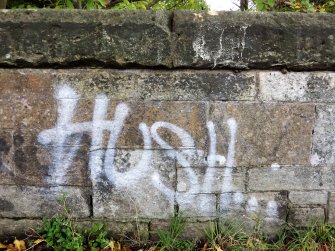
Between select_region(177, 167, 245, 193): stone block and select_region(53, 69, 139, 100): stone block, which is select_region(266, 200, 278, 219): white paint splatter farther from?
select_region(53, 69, 139, 100): stone block

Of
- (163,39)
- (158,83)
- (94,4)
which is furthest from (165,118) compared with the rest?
(94,4)

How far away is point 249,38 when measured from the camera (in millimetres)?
2473

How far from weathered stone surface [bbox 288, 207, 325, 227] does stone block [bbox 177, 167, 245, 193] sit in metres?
0.41

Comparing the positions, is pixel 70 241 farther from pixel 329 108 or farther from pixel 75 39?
pixel 329 108

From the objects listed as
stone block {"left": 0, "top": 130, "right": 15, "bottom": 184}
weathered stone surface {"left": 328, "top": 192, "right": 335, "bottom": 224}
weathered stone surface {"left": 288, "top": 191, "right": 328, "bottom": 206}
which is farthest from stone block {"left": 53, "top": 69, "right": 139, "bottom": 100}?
weathered stone surface {"left": 328, "top": 192, "right": 335, "bottom": 224}

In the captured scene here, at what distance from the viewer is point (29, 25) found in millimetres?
2395

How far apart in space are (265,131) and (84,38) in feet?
4.22

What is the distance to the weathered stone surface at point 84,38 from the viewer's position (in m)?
2.41

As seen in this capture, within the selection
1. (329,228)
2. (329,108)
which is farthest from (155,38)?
(329,228)

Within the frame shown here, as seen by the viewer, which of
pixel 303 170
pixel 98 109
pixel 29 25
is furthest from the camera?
pixel 303 170

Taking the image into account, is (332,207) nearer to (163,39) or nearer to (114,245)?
(114,245)

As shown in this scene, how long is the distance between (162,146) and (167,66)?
20.5 inches

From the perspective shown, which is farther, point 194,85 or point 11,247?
point 11,247

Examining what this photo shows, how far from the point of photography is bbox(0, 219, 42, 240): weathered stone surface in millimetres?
2760
